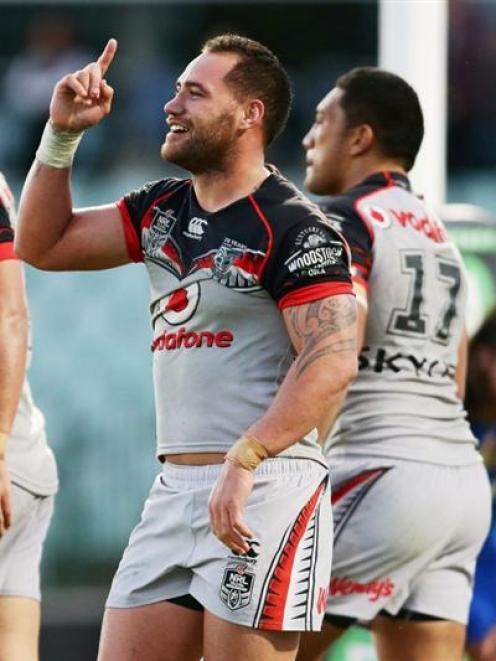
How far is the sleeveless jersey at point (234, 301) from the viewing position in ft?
14.5

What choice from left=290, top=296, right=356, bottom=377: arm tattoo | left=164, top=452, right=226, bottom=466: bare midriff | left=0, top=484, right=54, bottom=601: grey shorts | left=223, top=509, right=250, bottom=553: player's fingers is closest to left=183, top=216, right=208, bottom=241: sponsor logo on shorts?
left=290, top=296, right=356, bottom=377: arm tattoo

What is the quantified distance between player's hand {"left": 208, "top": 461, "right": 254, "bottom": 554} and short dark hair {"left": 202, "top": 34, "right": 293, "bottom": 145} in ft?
3.38

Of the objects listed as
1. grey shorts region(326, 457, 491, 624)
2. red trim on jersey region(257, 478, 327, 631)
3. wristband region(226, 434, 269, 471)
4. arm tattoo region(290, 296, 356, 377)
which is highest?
arm tattoo region(290, 296, 356, 377)

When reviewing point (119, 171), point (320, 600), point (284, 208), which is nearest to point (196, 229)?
point (284, 208)

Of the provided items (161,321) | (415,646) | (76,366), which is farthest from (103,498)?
(161,321)

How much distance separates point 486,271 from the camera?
24.1ft

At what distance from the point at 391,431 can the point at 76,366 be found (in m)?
4.16

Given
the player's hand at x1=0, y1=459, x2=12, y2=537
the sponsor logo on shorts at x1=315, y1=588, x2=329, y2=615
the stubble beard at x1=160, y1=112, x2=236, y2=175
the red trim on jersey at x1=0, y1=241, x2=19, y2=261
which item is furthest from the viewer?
the red trim on jersey at x1=0, y1=241, x2=19, y2=261

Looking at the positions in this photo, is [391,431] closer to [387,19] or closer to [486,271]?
[486,271]

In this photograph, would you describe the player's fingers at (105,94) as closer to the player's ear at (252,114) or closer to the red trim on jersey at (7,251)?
the player's ear at (252,114)

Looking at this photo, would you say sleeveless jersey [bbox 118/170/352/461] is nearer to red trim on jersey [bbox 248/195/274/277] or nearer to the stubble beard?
red trim on jersey [bbox 248/195/274/277]

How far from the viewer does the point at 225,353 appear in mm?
4512

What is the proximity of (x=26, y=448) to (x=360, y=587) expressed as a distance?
3.78 feet

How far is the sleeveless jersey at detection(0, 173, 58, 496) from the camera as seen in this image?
5.14 metres
